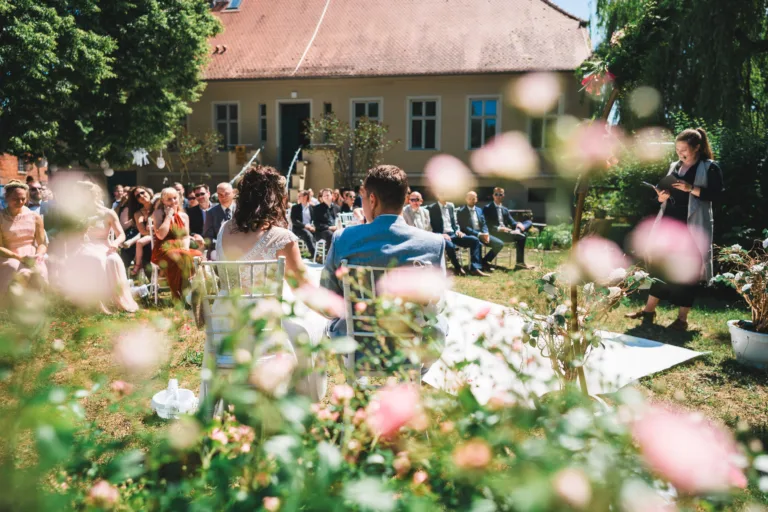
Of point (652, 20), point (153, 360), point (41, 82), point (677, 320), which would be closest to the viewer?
point (153, 360)

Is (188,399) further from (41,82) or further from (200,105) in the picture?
(200,105)

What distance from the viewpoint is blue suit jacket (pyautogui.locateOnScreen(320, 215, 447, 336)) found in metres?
2.99

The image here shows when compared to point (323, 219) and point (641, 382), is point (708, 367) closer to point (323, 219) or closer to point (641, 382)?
point (641, 382)

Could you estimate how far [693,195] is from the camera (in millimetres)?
5605

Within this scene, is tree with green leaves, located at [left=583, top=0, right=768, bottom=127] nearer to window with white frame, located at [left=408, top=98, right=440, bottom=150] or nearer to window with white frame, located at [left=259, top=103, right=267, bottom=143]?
window with white frame, located at [left=408, top=98, right=440, bottom=150]

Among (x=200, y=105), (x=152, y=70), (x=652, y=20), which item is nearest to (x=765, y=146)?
(x=652, y=20)

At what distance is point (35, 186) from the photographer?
9.41m

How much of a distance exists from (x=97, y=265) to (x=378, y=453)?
695cm

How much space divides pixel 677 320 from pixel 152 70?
620 inches

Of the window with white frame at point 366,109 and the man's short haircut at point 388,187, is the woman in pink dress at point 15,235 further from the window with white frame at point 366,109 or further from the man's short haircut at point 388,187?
the window with white frame at point 366,109

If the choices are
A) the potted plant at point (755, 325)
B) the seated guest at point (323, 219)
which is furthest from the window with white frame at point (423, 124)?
the potted plant at point (755, 325)

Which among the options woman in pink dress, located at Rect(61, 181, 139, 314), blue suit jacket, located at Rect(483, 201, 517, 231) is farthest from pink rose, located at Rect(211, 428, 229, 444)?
blue suit jacket, located at Rect(483, 201, 517, 231)

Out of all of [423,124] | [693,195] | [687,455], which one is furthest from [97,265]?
[423,124]

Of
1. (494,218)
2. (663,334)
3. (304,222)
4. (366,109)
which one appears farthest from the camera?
(366,109)
